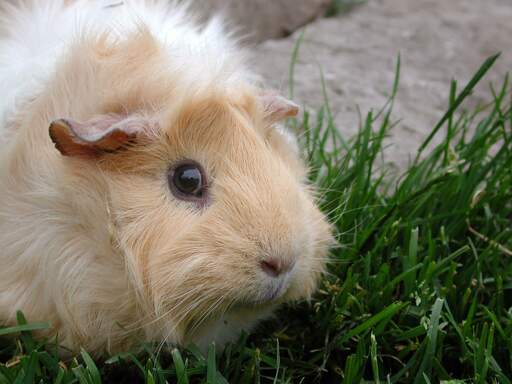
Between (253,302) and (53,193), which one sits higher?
(53,193)

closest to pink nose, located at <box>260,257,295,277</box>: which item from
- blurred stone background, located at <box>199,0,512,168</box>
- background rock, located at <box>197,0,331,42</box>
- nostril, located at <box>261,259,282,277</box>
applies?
nostril, located at <box>261,259,282,277</box>

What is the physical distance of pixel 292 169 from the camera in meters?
1.84

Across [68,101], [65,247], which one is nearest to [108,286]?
[65,247]

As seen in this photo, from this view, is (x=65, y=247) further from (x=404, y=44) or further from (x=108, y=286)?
(x=404, y=44)

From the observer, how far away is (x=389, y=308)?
1815 millimetres

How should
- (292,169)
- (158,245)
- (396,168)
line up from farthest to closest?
(396,168) < (292,169) < (158,245)

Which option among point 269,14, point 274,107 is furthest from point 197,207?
point 269,14

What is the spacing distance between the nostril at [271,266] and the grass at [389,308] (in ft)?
0.89

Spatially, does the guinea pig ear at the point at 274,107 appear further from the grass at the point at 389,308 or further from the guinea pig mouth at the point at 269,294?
the guinea pig mouth at the point at 269,294

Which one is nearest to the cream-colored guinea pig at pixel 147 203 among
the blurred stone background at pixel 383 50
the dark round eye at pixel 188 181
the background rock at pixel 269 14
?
the dark round eye at pixel 188 181

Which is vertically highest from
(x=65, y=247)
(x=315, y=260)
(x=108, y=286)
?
(x=65, y=247)

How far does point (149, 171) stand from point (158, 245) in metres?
0.18

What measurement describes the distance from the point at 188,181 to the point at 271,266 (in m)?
0.27

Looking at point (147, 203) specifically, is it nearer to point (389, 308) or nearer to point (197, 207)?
point (197, 207)
